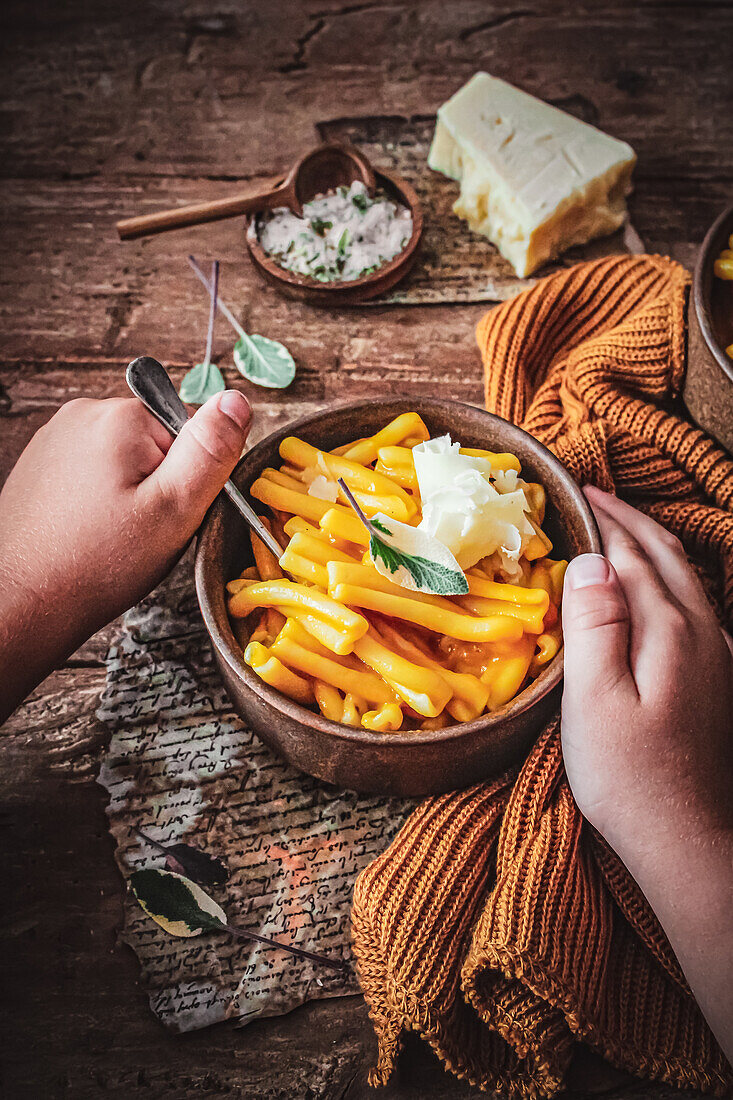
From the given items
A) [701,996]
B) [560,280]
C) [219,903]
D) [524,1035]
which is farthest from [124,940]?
[560,280]

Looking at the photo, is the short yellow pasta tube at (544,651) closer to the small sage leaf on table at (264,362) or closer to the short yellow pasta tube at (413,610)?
the short yellow pasta tube at (413,610)

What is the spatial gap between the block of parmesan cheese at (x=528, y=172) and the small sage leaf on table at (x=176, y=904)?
0.98 meters

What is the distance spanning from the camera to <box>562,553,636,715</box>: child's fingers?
0.75 metres

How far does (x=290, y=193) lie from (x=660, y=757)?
0.97 m

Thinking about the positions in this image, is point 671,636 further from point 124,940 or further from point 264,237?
point 264,237

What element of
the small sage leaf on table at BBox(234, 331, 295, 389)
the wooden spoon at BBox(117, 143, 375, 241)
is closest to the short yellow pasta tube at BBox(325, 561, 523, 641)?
the small sage leaf on table at BBox(234, 331, 295, 389)

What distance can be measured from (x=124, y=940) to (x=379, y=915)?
0.85 ft

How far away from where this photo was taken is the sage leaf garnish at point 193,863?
850 millimetres

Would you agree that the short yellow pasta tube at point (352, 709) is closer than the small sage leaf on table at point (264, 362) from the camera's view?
Yes

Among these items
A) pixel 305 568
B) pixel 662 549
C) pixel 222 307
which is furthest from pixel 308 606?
pixel 222 307

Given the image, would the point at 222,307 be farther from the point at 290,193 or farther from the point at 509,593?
the point at 509,593

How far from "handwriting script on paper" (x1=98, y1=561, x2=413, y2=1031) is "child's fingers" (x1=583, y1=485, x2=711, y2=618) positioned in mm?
368

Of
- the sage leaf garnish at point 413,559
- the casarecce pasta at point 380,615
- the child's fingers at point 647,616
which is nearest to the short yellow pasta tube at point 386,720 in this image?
the casarecce pasta at point 380,615

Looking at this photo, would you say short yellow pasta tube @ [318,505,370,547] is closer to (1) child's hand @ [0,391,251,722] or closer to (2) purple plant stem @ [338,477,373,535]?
(2) purple plant stem @ [338,477,373,535]
